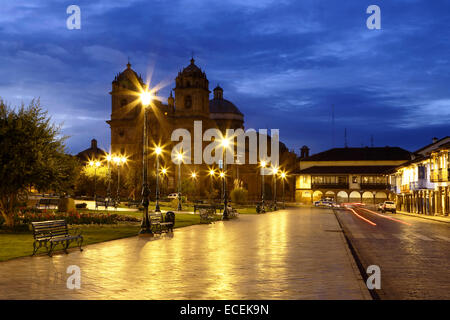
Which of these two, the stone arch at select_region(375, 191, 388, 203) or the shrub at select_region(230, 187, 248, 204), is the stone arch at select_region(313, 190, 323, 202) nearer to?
the stone arch at select_region(375, 191, 388, 203)

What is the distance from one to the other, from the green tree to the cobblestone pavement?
22.1 feet

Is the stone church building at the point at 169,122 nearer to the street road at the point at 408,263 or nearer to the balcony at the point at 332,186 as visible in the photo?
the balcony at the point at 332,186

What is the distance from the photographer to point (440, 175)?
4606 centimetres

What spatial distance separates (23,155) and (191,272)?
520 inches

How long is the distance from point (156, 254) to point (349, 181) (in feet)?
265

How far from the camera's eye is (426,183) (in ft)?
172

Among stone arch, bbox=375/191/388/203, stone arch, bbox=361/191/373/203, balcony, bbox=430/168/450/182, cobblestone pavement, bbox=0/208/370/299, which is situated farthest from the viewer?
stone arch, bbox=361/191/373/203

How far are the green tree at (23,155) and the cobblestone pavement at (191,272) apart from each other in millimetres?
6750

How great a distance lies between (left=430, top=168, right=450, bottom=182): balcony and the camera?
44.5 meters

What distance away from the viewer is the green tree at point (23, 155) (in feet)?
67.6

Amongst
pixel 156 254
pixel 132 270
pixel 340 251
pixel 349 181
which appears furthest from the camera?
pixel 349 181

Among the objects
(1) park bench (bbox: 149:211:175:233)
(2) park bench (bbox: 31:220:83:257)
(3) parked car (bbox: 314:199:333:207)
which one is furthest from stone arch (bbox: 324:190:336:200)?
(2) park bench (bbox: 31:220:83:257)
